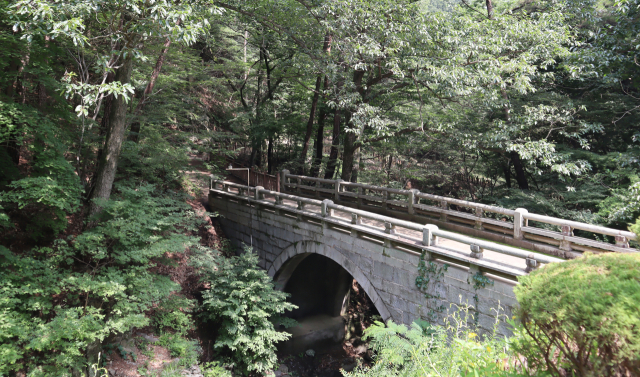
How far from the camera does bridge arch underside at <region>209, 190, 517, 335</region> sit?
22.0 feet

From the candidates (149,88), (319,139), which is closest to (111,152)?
(149,88)

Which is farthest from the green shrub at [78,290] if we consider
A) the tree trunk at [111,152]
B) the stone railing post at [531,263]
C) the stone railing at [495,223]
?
the stone railing post at [531,263]

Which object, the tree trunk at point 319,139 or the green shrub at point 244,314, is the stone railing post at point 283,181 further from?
the green shrub at point 244,314

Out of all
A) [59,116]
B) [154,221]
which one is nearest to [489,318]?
[154,221]

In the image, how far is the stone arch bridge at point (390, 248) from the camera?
661 cm

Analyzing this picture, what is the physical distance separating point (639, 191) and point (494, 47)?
529 cm

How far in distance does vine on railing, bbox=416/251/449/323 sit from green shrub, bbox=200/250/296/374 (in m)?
4.58

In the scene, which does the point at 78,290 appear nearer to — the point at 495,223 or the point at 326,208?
the point at 326,208

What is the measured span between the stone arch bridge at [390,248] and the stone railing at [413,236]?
0.02 m

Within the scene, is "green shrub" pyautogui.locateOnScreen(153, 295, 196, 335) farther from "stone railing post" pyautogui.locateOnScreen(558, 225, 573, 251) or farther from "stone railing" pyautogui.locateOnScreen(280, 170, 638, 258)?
"stone railing post" pyautogui.locateOnScreen(558, 225, 573, 251)

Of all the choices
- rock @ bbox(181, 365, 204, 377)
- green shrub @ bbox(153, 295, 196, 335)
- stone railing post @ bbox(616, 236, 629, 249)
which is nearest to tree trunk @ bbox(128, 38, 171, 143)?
green shrub @ bbox(153, 295, 196, 335)

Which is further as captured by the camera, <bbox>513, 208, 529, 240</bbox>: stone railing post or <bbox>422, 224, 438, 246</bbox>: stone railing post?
<bbox>513, 208, 529, 240</bbox>: stone railing post

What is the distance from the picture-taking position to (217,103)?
22.8m

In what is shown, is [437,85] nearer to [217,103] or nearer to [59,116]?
[59,116]
